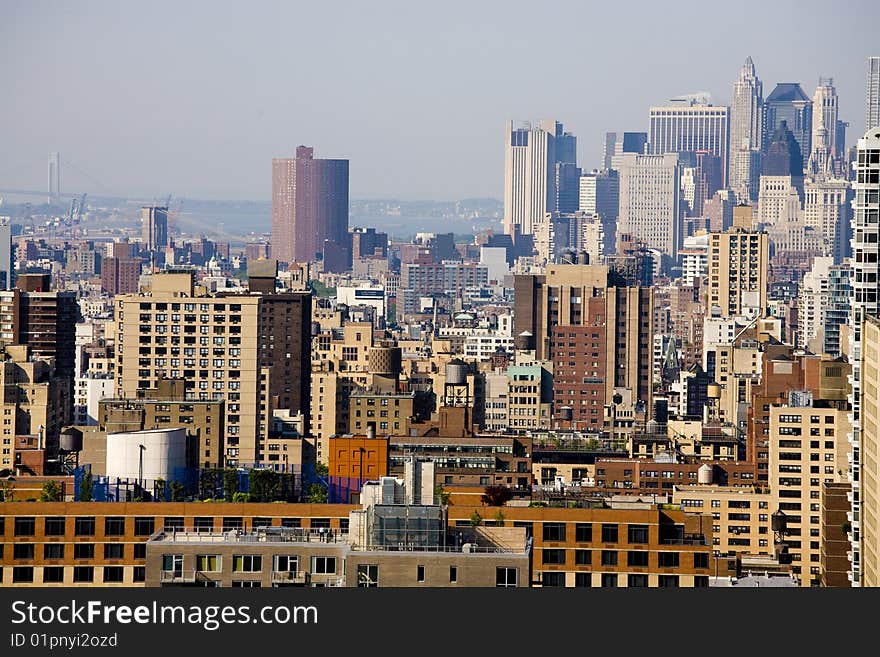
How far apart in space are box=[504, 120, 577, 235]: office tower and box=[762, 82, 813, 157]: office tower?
9722 mm

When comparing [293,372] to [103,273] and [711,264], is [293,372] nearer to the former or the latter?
[711,264]

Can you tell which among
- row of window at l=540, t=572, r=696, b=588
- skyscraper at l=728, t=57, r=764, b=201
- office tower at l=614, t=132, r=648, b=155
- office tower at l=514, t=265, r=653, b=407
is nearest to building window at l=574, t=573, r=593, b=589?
row of window at l=540, t=572, r=696, b=588

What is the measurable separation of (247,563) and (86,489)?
5.26 meters

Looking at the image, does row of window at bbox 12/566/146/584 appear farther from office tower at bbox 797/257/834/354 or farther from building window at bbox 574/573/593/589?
office tower at bbox 797/257/834/354

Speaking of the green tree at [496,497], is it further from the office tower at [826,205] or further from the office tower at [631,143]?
the office tower at [631,143]

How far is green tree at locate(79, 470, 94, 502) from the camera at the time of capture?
17734 mm

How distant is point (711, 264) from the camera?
226ft

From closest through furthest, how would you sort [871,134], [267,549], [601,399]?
[267,549] → [871,134] → [601,399]

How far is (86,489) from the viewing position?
18.1m

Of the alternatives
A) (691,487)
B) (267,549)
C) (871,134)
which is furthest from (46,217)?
(267,549)

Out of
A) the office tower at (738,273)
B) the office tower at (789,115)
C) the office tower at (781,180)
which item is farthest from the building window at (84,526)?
the office tower at (789,115)

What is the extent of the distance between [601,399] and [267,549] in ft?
101

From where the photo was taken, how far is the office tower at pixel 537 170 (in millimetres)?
115375

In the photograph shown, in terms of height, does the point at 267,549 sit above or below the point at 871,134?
below
